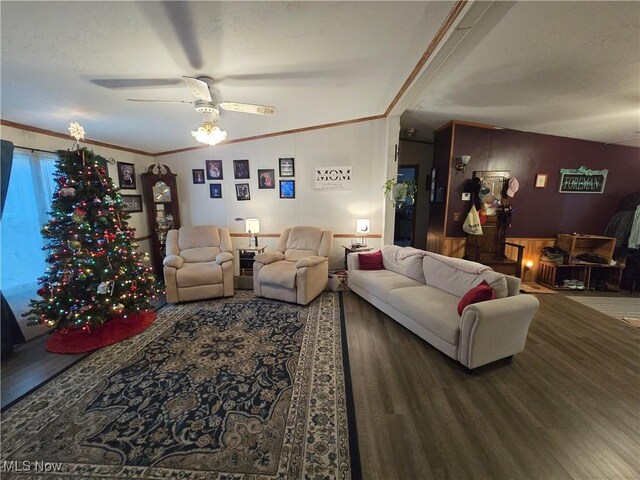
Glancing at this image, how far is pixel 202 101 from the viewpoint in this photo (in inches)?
87.3

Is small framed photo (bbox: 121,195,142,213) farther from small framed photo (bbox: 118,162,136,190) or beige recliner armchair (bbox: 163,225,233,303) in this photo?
beige recliner armchair (bbox: 163,225,233,303)

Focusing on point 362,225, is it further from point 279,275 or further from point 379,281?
point 279,275

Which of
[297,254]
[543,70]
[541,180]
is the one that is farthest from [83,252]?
[541,180]

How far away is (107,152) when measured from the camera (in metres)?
3.68

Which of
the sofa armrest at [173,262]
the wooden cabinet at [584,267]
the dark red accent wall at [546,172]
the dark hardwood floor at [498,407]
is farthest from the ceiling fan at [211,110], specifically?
the wooden cabinet at [584,267]

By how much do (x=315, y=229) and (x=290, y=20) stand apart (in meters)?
2.81

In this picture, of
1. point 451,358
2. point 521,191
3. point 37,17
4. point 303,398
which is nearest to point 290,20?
point 37,17

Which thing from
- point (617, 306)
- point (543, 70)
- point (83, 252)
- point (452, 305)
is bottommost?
point (617, 306)

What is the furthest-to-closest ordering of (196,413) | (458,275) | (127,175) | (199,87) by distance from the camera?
(127,175) < (458,275) < (199,87) < (196,413)

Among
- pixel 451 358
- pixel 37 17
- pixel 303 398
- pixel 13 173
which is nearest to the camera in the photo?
pixel 37 17

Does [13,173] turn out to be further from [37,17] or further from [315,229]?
[315,229]

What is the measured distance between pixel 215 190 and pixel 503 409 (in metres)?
4.79

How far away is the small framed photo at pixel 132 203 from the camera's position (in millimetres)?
3961

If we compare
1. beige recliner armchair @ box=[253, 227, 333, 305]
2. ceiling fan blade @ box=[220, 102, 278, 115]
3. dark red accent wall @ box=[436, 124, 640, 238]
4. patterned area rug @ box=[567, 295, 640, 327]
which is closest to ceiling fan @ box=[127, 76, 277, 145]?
ceiling fan blade @ box=[220, 102, 278, 115]
